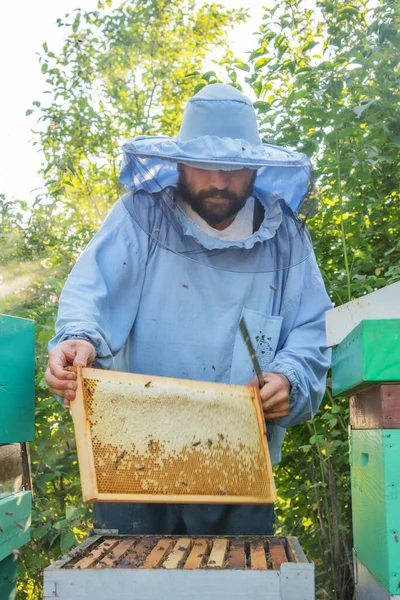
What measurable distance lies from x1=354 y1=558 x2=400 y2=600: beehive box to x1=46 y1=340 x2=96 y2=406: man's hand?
Result: 0.88 meters

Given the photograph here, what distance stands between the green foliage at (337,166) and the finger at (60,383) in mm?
1492

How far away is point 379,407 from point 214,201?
88 centimetres

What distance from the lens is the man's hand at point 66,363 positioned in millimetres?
1887

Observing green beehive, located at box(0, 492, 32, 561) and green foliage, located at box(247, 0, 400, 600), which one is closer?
green beehive, located at box(0, 492, 32, 561)

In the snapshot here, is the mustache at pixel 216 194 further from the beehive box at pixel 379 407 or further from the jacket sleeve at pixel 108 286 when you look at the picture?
the beehive box at pixel 379 407

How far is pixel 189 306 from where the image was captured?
2.28 meters

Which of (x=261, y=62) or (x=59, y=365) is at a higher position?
(x=261, y=62)

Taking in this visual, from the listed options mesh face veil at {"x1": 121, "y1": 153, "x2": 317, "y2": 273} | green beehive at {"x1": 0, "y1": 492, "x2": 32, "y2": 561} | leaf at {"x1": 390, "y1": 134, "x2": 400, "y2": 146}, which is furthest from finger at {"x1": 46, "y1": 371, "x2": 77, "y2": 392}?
leaf at {"x1": 390, "y1": 134, "x2": 400, "y2": 146}

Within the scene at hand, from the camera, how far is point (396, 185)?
360 centimetres

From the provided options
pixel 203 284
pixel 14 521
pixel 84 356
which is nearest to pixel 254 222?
pixel 203 284

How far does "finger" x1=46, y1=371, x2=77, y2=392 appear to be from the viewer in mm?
1881

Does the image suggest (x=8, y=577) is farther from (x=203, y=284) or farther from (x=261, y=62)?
(x=261, y=62)

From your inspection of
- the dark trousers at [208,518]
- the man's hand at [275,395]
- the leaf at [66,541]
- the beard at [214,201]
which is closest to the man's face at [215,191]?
the beard at [214,201]

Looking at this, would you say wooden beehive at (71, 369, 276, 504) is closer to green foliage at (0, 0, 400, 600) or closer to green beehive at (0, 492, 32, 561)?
green beehive at (0, 492, 32, 561)
